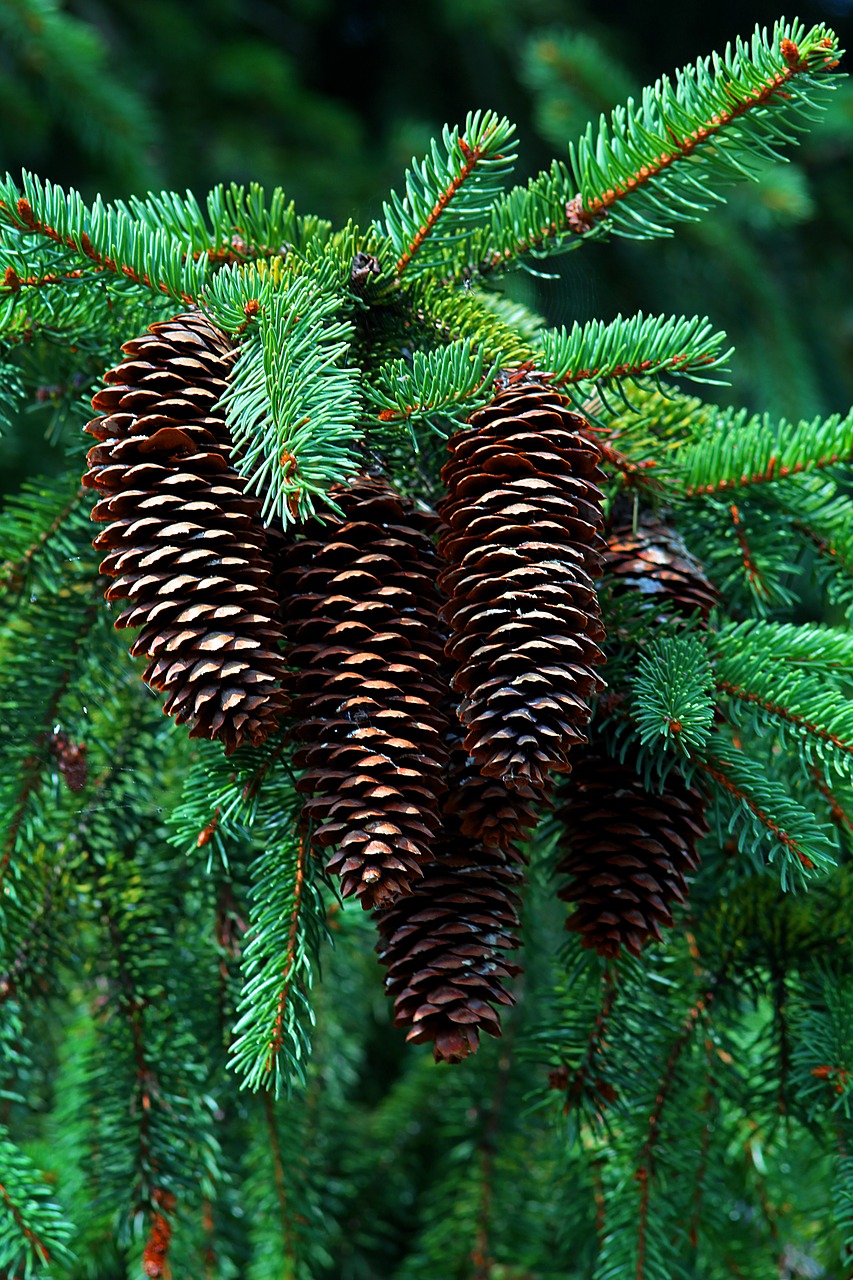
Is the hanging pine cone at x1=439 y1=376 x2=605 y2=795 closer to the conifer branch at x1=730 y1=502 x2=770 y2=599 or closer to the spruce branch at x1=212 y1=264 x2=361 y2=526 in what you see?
the spruce branch at x1=212 y1=264 x2=361 y2=526

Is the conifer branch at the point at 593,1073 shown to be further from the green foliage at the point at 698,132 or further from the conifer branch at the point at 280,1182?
the green foliage at the point at 698,132

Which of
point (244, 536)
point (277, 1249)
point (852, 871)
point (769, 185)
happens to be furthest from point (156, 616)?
point (769, 185)

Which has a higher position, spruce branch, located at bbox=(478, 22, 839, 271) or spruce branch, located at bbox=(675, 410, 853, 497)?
spruce branch, located at bbox=(478, 22, 839, 271)

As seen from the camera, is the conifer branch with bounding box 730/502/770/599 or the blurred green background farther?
the blurred green background

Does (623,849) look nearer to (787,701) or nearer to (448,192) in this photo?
(787,701)

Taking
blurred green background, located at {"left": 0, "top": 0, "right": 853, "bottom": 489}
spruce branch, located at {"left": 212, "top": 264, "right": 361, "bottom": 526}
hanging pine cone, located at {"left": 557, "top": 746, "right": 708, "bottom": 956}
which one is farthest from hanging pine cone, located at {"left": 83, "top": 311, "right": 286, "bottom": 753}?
blurred green background, located at {"left": 0, "top": 0, "right": 853, "bottom": 489}

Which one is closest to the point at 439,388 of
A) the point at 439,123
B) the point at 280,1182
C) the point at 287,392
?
the point at 287,392
